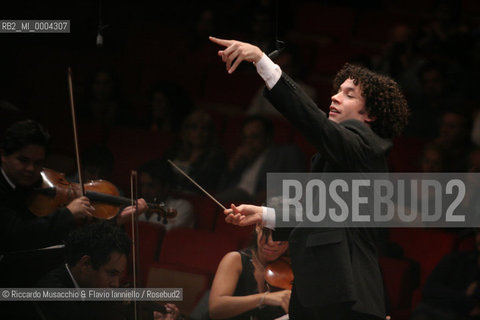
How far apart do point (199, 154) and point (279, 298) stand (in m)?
0.73

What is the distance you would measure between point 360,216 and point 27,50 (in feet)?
5.55

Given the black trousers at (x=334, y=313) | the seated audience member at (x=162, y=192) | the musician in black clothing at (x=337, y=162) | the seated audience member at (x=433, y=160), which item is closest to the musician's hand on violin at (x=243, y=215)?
the musician in black clothing at (x=337, y=162)

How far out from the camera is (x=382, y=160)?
5.30 feet

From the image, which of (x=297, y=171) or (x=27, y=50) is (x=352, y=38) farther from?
(x=27, y=50)

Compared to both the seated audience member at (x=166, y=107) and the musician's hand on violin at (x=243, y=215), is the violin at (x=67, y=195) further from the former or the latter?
the seated audience member at (x=166, y=107)

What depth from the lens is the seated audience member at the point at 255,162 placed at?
2580 millimetres

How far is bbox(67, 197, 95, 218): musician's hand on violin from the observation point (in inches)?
78.7

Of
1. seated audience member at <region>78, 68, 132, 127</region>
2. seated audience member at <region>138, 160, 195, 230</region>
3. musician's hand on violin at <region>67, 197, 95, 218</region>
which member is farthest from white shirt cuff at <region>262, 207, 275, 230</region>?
seated audience member at <region>78, 68, 132, 127</region>

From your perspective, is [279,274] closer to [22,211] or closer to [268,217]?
[268,217]

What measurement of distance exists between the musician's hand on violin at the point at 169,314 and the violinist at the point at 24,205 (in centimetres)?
37

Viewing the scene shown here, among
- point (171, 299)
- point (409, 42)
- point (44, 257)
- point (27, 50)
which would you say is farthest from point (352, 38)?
point (44, 257)

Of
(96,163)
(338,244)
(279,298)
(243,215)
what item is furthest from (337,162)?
(96,163)

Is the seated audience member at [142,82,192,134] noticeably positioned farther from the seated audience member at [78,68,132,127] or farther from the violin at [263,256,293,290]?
the violin at [263,256,293,290]

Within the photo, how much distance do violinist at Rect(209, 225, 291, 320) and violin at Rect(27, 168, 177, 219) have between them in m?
0.38
